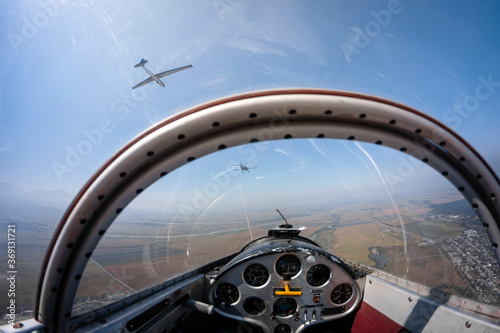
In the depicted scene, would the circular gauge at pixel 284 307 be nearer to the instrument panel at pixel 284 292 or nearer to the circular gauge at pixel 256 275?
the instrument panel at pixel 284 292

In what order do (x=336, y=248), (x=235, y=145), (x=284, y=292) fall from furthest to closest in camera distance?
(x=336, y=248)
(x=284, y=292)
(x=235, y=145)

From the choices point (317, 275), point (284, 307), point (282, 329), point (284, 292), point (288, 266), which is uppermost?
point (288, 266)

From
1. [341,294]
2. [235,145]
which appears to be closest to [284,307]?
[341,294]

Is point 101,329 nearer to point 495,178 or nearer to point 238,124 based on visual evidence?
point 238,124

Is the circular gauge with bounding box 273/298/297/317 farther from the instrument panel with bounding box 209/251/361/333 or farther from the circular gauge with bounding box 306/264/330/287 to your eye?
the circular gauge with bounding box 306/264/330/287

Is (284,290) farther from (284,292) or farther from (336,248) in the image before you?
(336,248)

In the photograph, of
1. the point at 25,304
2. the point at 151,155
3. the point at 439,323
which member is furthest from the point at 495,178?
the point at 25,304
